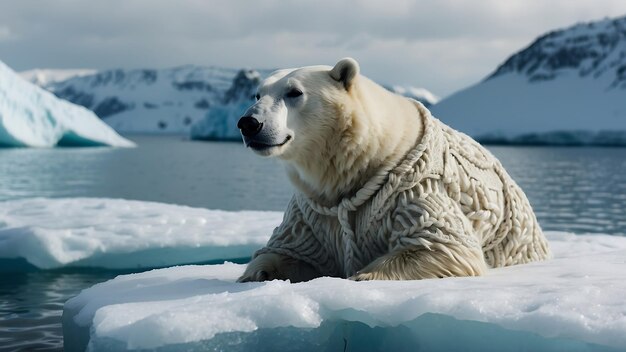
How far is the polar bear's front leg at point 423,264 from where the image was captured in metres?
3.50

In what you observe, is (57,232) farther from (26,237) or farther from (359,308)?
(359,308)

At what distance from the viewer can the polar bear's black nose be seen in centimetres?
342

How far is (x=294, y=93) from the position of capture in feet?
11.9

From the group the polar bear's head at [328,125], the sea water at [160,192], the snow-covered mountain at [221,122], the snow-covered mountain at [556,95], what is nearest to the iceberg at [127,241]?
the sea water at [160,192]

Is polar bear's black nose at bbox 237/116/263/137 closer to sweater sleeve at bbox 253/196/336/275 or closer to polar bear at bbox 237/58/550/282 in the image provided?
polar bear at bbox 237/58/550/282

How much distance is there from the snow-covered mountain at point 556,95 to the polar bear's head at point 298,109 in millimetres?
63258

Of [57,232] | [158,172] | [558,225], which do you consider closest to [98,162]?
[158,172]

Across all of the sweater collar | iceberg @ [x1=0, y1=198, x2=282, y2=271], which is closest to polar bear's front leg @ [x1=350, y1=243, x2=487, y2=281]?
the sweater collar

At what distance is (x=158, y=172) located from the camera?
1321 inches

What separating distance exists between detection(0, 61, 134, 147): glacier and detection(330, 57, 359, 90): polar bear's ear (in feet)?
105

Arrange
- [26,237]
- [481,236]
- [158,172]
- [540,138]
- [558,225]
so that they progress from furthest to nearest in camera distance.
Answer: [540,138] < [158,172] < [558,225] < [26,237] < [481,236]

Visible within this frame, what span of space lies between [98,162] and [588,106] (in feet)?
168

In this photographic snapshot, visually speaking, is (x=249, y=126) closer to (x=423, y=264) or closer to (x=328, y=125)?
(x=328, y=125)

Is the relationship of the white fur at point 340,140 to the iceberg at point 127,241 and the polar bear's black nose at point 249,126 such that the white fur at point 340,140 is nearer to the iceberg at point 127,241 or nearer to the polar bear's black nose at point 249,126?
the polar bear's black nose at point 249,126
